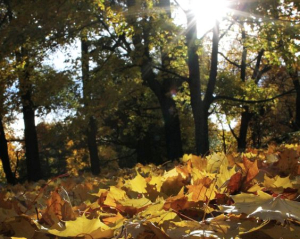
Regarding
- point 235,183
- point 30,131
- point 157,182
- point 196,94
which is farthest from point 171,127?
point 235,183

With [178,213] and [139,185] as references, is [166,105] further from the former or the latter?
[178,213]

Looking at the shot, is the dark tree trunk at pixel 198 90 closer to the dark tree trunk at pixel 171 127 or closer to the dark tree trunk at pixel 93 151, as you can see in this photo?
the dark tree trunk at pixel 171 127

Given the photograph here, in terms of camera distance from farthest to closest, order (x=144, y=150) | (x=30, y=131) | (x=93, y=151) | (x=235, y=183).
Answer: (x=144, y=150) < (x=93, y=151) < (x=30, y=131) < (x=235, y=183)

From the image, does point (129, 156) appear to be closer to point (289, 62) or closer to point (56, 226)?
point (289, 62)

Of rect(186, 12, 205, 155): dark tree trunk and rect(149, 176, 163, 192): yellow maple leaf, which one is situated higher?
rect(186, 12, 205, 155): dark tree trunk

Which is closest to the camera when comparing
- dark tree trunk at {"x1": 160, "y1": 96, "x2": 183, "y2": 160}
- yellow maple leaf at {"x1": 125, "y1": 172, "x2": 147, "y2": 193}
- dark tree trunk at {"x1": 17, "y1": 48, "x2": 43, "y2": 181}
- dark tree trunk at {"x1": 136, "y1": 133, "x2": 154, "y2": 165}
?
yellow maple leaf at {"x1": 125, "y1": 172, "x2": 147, "y2": 193}

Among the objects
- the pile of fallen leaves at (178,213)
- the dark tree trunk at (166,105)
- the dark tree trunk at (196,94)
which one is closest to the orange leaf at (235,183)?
the pile of fallen leaves at (178,213)

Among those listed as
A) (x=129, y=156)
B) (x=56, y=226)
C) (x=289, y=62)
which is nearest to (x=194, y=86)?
(x=289, y=62)

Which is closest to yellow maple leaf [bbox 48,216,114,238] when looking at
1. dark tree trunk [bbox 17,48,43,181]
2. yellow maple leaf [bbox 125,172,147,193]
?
yellow maple leaf [bbox 125,172,147,193]

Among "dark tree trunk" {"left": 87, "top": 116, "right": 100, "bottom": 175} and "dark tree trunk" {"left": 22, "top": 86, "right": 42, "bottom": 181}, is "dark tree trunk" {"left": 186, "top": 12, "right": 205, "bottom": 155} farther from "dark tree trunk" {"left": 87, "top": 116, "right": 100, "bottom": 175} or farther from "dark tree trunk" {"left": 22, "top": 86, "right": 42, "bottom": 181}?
"dark tree trunk" {"left": 87, "top": 116, "right": 100, "bottom": 175}

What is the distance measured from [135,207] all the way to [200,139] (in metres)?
10.9

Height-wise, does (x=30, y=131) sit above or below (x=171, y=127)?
above

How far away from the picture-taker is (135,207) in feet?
3.75

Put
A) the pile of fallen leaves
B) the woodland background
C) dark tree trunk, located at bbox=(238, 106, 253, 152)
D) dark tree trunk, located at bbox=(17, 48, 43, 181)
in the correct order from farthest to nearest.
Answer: dark tree trunk, located at bbox=(238, 106, 253, 152)
dark tree trunk, located at bbox=(17, 48, 43, 181)
the woodland background
the pile of fallen leaves
